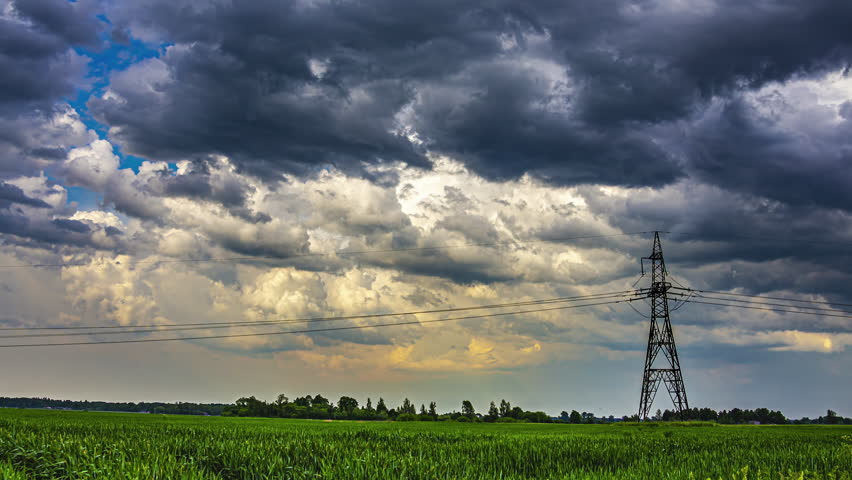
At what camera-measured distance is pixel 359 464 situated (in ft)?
31.3

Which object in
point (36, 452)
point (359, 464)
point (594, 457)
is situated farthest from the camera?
point (594, 457)

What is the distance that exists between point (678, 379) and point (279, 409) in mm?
102460

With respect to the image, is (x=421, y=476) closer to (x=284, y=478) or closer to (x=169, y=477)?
(x=284, y=478)

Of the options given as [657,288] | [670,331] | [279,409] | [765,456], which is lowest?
[279,409]

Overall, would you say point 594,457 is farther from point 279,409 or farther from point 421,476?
point 279,409

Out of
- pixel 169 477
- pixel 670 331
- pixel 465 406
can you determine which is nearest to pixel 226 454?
pixel 169 477

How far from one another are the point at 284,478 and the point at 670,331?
6316 centimetres

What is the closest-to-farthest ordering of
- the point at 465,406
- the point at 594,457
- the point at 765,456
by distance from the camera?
1. the point at 594,457
2. the point at 765,456
3. the point at 465,406

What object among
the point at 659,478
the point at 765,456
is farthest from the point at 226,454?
the point at 765,456

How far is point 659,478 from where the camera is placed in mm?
9820

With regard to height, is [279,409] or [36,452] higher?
[36,452]

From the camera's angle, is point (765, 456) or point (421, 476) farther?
point (765, 456)

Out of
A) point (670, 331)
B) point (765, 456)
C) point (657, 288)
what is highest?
point (657, 288)

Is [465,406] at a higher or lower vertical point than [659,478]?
lower
